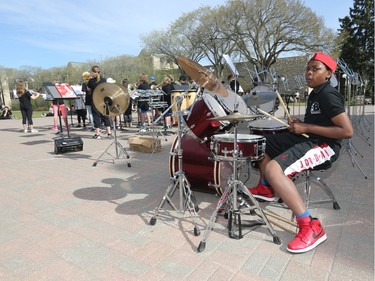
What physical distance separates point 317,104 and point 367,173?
2623 mm

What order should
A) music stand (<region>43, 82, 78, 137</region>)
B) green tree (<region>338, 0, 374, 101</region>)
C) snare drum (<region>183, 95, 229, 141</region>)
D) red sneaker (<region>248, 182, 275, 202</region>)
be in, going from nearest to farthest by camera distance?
snare drum (<region>183, 95, 229, 141</region>) < red sneaker (<region>248, 182, 275, 202</region>) < music stand (<region>43, 82, 78, 137</region>) < green tree (<region>338, 0, 374, 101</region>)

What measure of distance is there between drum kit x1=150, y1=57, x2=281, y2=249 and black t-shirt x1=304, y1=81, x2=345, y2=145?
54cm

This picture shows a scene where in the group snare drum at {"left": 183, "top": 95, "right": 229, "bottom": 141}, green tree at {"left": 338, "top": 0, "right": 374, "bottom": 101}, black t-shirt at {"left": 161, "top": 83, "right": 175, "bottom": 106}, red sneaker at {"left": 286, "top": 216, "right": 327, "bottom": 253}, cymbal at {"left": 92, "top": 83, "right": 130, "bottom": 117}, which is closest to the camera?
red sneaker at {"left": 286, "top": 216, "right": 327, "bottom": 253}

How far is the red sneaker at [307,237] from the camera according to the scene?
8.43ft

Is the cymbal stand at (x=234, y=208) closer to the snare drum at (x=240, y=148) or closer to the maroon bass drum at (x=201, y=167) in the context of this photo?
the snare drum at (x=240, y=148)

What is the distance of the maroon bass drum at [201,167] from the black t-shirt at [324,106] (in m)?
1.09

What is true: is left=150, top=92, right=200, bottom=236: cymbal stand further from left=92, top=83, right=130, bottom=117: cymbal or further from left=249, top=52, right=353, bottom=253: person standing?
left=92, top=83, right=130, bottom=117: cymbal

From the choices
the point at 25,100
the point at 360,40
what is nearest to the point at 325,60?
the point at 25,100

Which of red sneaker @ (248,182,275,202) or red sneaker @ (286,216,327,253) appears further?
red sneaker @ (248,182,275,202)

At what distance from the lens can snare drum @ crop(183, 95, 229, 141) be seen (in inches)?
124

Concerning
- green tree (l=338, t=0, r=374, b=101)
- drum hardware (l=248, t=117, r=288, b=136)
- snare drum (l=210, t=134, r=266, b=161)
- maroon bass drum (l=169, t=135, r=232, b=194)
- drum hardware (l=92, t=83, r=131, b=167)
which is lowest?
maroon bass drum (l=169, t=135, r=232, b=194)

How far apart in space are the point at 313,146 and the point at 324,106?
394 mm

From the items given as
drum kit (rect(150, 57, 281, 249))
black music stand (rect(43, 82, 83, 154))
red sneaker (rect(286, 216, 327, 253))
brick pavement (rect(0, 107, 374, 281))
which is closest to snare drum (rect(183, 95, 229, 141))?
drum kit (rect(150, 57, 281, 249))

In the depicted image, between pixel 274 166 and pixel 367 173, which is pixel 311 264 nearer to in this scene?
pixel 274 166
